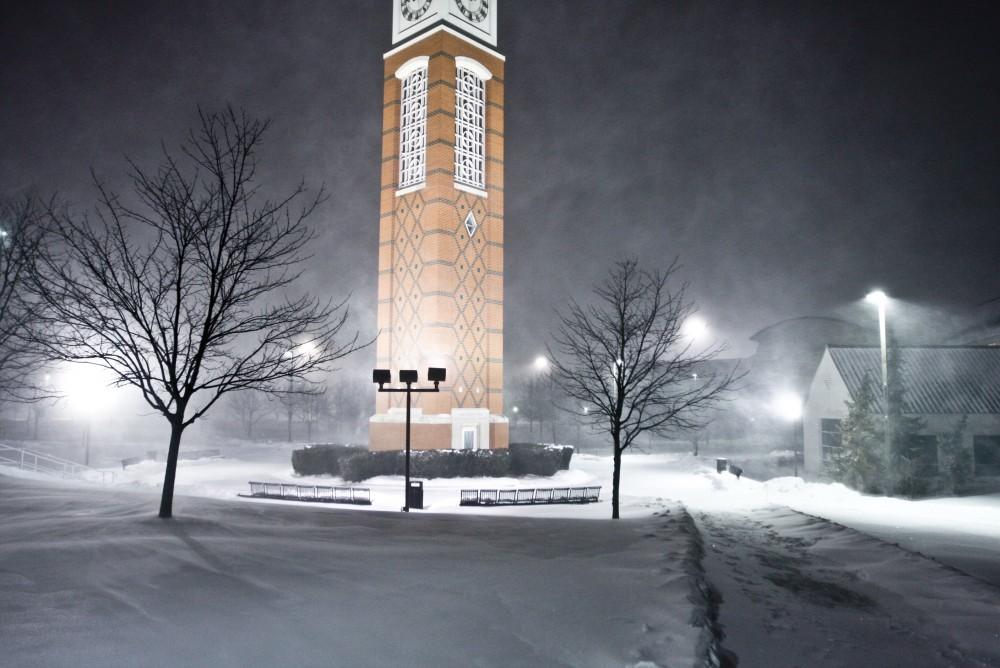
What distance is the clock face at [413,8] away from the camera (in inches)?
1273

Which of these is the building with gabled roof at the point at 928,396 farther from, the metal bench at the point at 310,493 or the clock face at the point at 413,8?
the clock face at the point at 413,8

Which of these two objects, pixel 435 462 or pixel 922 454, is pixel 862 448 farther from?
pixel 435 462

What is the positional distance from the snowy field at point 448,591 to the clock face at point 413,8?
30128 mm

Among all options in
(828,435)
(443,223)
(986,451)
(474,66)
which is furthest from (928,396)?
(474,66)

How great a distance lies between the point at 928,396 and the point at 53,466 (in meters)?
41.9

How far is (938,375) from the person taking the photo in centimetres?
2747

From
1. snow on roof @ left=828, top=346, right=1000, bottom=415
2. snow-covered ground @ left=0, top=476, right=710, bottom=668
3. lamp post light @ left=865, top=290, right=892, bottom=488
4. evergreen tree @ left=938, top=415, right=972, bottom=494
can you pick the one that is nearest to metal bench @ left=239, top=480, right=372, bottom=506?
snow-covered ground @ left=0, top=476, right=710, bottom=668

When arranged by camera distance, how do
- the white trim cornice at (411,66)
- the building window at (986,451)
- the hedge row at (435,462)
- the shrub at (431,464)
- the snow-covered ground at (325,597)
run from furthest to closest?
the white trim cornice at (411,66) < the hedge row at (435,462) < the shrub at (431,464) < the building window at (986,451) < the snow-covered ground at (325,597)

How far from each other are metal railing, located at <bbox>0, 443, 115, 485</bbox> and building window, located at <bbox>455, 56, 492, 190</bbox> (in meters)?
22.5

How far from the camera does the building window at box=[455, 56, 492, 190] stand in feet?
105

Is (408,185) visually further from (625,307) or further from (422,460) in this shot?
(625,307)

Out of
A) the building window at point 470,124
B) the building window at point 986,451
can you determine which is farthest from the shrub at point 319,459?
the building window at point 986,451

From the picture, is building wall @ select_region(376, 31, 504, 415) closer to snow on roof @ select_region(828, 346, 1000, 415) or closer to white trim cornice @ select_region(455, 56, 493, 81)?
white trim cornice @ select_region(455, 56, 493, 81)

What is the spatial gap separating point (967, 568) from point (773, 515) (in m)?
6.20
